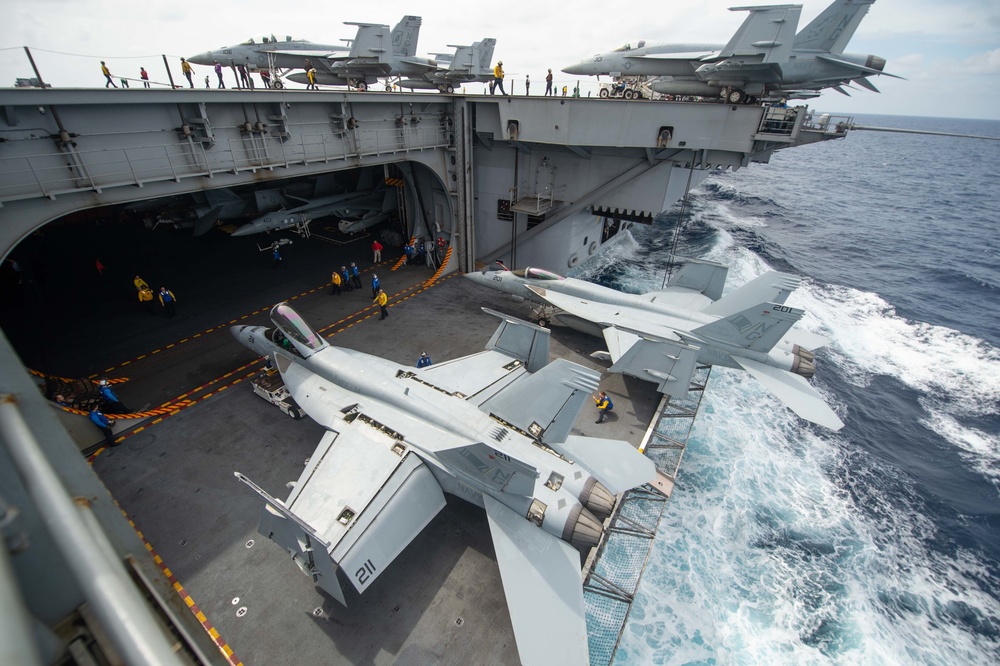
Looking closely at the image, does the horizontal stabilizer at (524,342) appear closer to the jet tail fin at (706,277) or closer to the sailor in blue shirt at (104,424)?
the jet tail fin at (706,277)

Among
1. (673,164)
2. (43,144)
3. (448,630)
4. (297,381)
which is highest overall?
(43,144)

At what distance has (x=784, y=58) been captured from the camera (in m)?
17.5

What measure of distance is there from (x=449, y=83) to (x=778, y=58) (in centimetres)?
2007

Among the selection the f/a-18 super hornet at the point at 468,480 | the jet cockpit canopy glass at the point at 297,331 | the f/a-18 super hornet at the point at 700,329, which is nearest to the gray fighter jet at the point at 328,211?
the jet cockpit canopy glass at the point at 297,331

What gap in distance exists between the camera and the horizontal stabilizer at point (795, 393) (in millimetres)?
14250

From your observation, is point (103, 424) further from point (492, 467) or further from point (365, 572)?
point (492, 467)

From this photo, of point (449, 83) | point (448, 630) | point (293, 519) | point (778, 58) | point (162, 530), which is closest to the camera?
point (293, 519)

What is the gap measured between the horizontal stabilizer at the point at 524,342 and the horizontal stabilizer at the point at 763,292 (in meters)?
8.25

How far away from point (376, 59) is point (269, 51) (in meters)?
10.9

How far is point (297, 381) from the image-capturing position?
1448 cm

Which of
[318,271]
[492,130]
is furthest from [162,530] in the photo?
[492,130]

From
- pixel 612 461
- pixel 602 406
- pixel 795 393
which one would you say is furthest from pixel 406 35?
pixel 795 393

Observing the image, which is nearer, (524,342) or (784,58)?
(524,342)

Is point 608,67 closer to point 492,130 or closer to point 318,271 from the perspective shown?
point 492,130
